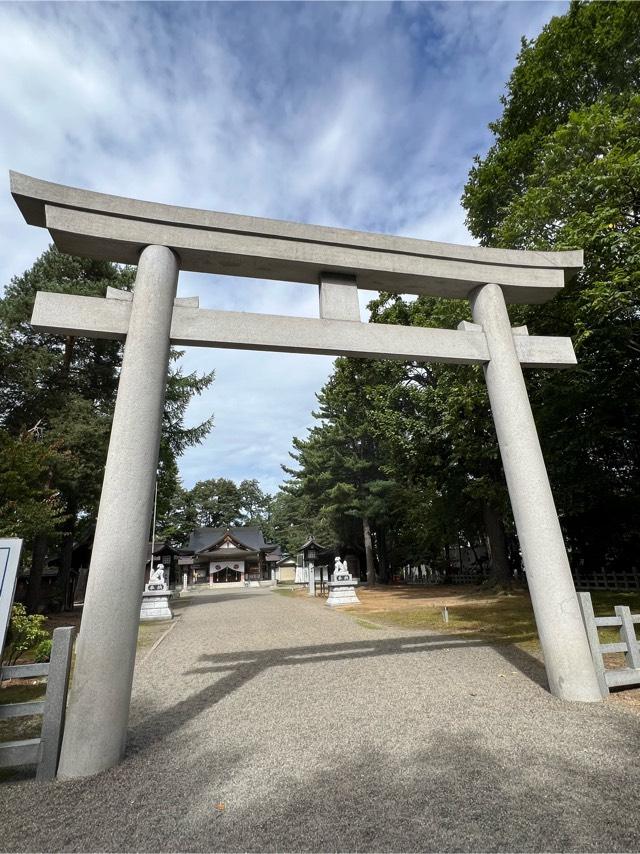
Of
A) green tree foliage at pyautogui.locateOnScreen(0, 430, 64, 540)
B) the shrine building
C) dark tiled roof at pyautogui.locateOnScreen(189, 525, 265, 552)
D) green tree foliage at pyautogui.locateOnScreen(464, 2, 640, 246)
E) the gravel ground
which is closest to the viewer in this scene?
the gravel ground

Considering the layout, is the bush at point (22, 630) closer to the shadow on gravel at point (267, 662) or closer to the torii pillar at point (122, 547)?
the shadow on gravel at point (267, 662)

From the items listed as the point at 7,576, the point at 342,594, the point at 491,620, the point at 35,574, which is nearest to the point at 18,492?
the point at 35,574

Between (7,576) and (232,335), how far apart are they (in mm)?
2682

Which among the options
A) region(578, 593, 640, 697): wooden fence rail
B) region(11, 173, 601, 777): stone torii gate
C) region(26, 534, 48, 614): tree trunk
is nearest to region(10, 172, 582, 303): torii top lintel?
region(11, 173, 601, 777): stone torii gate

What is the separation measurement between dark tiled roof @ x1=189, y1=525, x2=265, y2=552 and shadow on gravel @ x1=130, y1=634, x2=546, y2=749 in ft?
118

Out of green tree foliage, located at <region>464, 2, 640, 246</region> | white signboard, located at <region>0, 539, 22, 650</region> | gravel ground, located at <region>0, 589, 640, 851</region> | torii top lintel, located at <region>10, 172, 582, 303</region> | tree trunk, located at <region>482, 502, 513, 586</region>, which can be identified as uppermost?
green tree foliage, located at <region>464, 2, 640, 246</region>

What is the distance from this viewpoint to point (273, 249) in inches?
182

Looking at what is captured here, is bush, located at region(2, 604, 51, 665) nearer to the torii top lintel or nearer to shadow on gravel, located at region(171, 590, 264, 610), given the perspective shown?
the torii top lintel

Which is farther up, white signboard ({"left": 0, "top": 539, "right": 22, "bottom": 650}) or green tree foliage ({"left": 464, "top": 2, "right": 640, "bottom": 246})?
green tree foliage ({"left": 464, "top": 2, "right": 640, "bottom": 246})

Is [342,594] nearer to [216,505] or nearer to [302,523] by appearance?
[302,523]

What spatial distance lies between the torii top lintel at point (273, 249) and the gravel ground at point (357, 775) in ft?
14.3

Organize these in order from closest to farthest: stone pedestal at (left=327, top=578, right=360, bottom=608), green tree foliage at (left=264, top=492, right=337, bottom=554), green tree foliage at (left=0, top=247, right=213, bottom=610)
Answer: green tree foliage at (left=0, top=247, right=213, bottom=610) → stone pedestal at (left=327, top=578, right=360, bottom=608) → green tree foliage at (left=264, top=492, right=337, bottom=554)

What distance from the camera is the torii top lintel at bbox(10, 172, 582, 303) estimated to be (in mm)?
4035

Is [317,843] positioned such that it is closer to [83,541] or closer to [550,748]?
[550,748]
